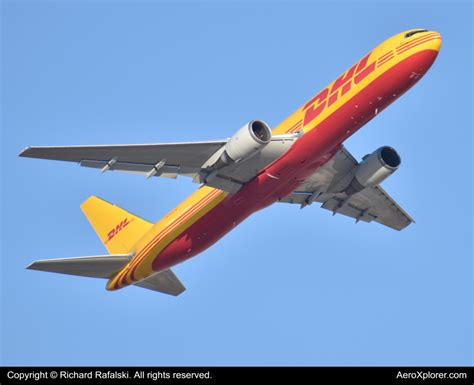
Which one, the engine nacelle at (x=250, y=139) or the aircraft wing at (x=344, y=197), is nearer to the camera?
the engine nacelle at (x=250, y=139)

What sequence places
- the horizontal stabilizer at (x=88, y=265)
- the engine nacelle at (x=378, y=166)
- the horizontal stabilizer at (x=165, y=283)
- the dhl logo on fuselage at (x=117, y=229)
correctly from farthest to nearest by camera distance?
the dhl logo on fuselage at (x=117, y=229) → the horizontal stabilizer at (x=165, y=283) → the engine nacelle at (x=378, y=166) → the horizontal stabilizer at (x=88, y=265)

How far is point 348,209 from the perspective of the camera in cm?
4650

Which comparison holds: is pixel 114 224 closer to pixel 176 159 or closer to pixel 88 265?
pixel 88 265

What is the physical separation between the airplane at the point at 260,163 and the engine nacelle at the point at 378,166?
5 centimetres

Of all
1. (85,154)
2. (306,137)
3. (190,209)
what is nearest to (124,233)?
(190,209)

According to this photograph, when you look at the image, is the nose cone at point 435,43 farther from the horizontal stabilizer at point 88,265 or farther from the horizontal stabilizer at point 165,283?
the horizontal stabilizer at point 165,283

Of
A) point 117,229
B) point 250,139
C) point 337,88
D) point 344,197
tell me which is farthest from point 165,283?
point 337,88

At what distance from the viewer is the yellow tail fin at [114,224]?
45875 millimetres

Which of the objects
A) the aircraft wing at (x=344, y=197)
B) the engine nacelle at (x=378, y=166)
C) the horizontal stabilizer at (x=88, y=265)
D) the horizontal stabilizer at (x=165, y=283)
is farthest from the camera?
the horizontal stabilizer at (x=165, y=283)

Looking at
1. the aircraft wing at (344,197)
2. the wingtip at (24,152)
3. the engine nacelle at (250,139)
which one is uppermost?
the wingtip at (24,152)

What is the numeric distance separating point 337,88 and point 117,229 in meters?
16.2

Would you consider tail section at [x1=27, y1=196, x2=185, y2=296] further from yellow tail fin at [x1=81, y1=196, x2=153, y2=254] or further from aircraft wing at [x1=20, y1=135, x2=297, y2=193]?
aircraft wing at [x1=20, y1=135, x2=297, y2=193]

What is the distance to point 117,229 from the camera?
47.2 meters

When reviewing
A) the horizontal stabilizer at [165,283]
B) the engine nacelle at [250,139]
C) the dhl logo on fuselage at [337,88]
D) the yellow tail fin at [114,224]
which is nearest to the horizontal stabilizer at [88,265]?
the yellow tail fin at [114,224]
